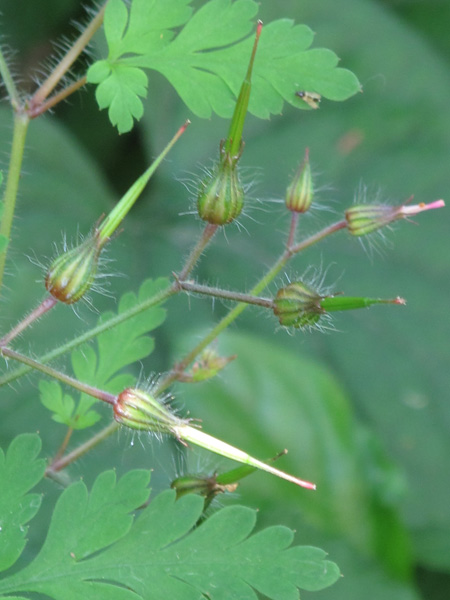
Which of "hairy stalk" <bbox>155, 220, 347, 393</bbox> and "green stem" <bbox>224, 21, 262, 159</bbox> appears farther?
"hairy stalk" <bbox>155, 220, 347, 393</bbox>

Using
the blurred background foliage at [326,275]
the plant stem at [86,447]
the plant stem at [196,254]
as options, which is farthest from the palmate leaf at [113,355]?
the blurred background foliage at [326,275]

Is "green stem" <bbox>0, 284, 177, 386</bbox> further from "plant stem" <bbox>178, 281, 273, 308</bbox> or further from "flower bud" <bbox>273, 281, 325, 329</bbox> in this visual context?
"flower bud" <bbox>273, 281, 325, 329</bbox>

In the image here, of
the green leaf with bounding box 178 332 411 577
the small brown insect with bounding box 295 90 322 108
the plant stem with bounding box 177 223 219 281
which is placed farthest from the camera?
the green leaf with bounding box 178 332 411 577

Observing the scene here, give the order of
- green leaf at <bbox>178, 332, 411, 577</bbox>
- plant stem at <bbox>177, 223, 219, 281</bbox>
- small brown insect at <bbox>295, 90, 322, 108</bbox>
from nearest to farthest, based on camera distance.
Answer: plant stem at <bbox>177, 223, 219, 281</bbox> → small brown insect at <bbox>295, 90, 322, 108</bbox> → green leaf at <bbox>178, 332, 411, 577</bbox>

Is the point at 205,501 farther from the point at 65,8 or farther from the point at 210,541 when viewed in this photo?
the point at 65,8

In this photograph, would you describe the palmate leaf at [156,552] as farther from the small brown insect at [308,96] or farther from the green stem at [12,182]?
the small brown insect at [308,96]

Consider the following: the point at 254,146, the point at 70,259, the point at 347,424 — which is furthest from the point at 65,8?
the point at 70,259

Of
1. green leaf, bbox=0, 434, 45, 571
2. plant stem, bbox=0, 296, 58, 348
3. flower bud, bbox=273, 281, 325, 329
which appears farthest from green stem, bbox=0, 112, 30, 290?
flower bud, bbox=273, 281, 325, 329
